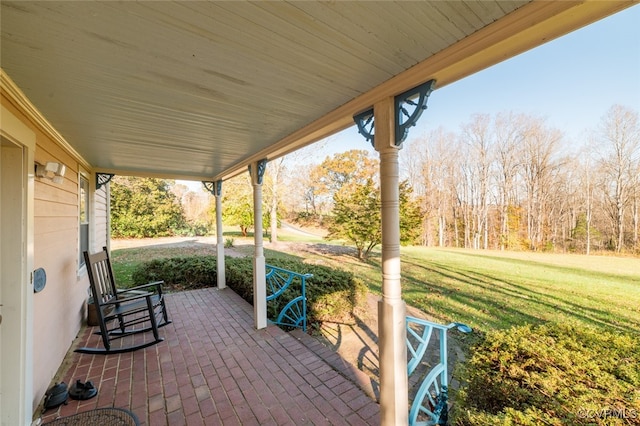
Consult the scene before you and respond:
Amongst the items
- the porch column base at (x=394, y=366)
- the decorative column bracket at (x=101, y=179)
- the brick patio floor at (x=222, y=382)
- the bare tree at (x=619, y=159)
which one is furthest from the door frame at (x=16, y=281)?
the bare tree at (x=619, y=159)

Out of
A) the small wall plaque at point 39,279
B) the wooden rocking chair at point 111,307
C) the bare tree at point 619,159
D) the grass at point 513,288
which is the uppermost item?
the bare tree at point 619,159

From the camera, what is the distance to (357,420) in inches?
77.5

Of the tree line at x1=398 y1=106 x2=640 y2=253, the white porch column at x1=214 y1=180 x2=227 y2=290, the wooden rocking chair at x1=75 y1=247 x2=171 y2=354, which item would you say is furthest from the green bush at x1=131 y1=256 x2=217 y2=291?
the tree line at x1=398 y1=106 x2=640 y2=253

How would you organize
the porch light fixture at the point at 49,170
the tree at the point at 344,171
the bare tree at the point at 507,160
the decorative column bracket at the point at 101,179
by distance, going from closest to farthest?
the porch light fixture at the point at 49,170 → the decorative column bracket at the point at 101,179 → the bare tree at the point at 507,160 → the tree at the point at 344,171

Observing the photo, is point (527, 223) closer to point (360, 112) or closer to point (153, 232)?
point (360, 112)

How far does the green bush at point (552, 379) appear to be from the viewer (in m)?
1.24

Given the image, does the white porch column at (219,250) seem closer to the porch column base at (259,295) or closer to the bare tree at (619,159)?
the porch column base at (259,295)

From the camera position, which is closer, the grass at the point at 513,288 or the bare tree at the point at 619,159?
the grass at the point at 513,288

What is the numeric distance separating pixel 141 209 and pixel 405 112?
17.8 metres

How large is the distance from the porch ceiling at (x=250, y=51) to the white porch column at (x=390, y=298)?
9.4 inches

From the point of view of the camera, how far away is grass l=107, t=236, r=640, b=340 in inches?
185

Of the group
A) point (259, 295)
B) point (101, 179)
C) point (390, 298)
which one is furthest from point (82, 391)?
point (101, 179)

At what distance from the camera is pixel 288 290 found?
4.15 m

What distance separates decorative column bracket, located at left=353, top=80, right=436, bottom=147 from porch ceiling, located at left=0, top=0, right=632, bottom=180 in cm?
7
